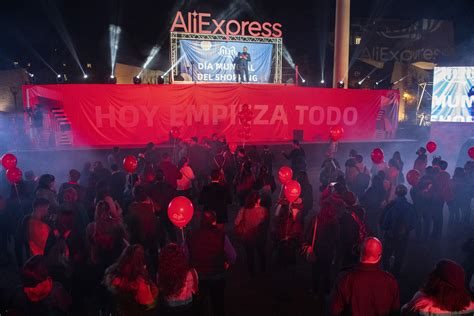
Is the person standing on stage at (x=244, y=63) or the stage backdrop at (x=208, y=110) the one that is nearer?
the stage backdrop at (x=208, y=110)

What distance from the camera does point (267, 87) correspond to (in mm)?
16344

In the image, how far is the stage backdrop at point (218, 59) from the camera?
61.5ft

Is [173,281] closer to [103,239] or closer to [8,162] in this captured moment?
[103,239]

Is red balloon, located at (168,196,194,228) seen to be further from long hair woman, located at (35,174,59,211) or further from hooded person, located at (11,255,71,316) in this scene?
long hair woman, located at (35,174,59,211)

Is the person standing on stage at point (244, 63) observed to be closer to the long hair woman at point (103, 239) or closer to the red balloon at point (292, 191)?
the red balloon at point (292, 191)

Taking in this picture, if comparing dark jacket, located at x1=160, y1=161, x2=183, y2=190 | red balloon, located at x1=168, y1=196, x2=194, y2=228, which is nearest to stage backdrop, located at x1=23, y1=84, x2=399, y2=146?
dark jacket, located at x1=160, y1=161, x2=183, y2=190

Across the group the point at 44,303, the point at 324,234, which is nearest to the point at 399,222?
the point at 324,234

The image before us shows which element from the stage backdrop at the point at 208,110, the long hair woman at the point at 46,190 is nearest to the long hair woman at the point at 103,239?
the long hair woman at the point at 46,190

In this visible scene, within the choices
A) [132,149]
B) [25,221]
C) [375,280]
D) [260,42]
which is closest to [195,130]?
[132,149]

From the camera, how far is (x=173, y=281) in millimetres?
3158

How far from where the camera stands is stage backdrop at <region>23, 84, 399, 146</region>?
47.0 ft

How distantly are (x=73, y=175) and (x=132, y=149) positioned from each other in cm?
795

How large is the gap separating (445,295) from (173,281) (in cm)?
207

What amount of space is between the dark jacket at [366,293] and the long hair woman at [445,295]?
25 centimetres
